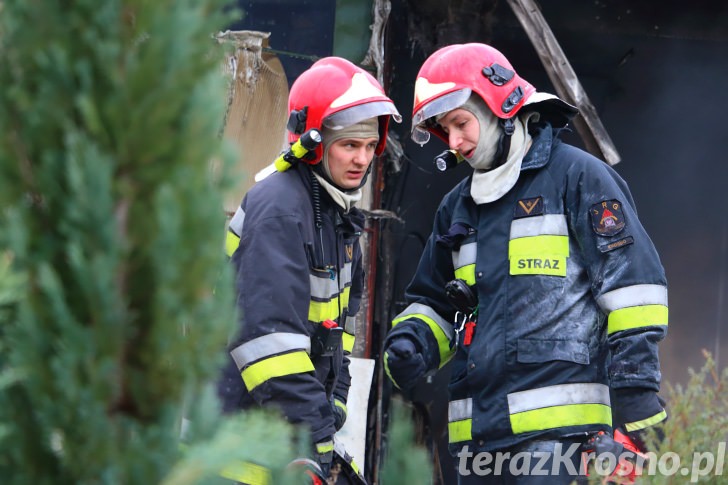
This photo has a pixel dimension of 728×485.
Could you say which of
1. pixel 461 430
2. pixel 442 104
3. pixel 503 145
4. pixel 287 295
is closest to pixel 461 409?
pixel 461 430

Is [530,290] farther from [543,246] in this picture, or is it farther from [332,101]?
[332,101]

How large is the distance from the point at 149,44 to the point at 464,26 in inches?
189

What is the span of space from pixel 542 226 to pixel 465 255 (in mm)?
378

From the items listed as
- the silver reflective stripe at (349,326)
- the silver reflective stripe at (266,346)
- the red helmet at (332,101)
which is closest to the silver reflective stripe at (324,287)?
the silver reflective stripe at (266,346)

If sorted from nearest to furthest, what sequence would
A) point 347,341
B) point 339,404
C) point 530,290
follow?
point 530,290 < point 339,404 < point 347,341

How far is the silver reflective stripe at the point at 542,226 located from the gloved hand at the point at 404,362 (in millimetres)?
623

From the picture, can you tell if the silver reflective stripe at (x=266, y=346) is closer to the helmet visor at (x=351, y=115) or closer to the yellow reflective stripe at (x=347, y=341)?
the yellow reflective stripe at (x=347, y=341)

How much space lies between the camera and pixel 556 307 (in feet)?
10.2

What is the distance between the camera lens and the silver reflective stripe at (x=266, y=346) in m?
2.81

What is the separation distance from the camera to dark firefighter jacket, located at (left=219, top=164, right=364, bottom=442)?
9.22 ft

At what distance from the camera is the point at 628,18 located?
580cm

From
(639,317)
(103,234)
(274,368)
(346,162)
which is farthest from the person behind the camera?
(346,162)

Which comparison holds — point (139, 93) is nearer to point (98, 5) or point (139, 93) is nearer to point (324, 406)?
point (98, 5)

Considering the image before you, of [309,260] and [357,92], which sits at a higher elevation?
[357,92]
